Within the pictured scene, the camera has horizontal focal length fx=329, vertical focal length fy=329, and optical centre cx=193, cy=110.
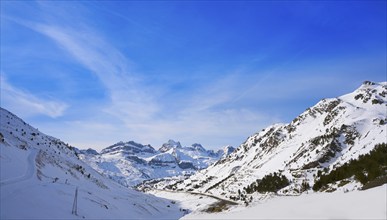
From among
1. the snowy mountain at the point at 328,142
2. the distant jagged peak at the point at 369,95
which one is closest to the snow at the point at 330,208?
the snowy mountain at the point at 328,142

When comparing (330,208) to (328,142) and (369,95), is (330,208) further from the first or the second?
(369,95)

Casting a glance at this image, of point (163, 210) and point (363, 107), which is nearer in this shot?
point (163, 210)

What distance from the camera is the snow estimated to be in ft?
25.7

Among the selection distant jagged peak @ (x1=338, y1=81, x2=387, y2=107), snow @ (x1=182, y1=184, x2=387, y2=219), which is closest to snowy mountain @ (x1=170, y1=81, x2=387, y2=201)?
distant jagged peak @ (x1=338, y1=81, x2=387, y2=107)

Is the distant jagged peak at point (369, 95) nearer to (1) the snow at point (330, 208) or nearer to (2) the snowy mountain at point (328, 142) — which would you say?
(2) the snowy mountain at point (328, 142)

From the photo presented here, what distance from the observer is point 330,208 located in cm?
862

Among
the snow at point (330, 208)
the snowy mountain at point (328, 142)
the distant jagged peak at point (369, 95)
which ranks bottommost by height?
the snow at point (330, 208)

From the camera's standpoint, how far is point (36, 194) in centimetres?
3025

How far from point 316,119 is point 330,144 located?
69.2 m

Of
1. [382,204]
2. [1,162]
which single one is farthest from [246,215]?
[1,162]

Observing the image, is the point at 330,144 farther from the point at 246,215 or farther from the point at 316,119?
the point at 246,215

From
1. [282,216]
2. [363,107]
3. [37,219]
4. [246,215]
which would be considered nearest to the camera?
[282,216]

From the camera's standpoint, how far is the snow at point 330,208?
7.83 m

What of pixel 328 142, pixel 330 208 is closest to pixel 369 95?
pixel 328 142
